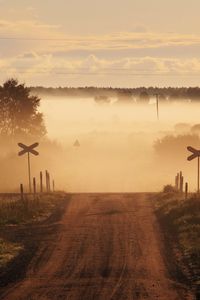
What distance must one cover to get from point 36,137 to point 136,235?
4531 centimetres

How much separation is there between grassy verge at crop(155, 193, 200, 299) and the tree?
112 feet

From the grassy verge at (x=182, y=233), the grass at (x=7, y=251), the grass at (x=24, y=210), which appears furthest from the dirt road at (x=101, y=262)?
the grass at (x=24, y=210)

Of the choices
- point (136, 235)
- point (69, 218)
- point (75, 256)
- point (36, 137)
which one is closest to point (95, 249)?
point (75, 256)

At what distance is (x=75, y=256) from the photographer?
2195 centimetres

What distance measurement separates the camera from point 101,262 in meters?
21.1

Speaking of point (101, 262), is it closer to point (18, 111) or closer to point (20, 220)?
point (20, 220)

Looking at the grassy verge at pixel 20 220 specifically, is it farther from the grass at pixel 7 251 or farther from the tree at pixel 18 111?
the tree at pixel 18 111

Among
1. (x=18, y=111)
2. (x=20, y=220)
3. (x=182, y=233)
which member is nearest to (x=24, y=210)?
(x=20, y=220)

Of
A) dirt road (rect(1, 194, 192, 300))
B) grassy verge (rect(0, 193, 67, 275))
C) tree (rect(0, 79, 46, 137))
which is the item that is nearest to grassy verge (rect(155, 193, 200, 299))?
dirt road (rect(1, 194, 192, 300))

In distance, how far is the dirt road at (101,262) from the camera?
57.8ft

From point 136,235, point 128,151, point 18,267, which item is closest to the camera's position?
point 18,267

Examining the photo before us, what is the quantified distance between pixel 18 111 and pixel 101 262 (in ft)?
160

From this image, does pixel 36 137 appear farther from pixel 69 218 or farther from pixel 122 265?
pixel 122 265

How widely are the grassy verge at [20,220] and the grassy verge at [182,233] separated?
5421 millimetres
